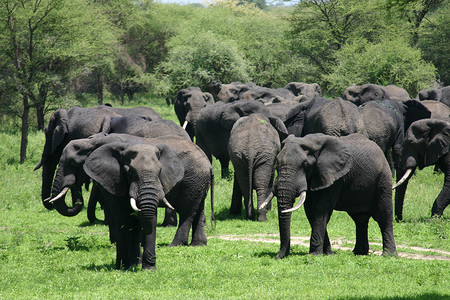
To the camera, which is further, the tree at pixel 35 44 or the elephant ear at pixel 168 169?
the tree at pixel 35 44

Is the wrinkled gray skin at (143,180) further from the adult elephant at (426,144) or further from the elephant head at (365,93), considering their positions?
the elephant head at (365,93)

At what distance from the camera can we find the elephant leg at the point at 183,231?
1223cm

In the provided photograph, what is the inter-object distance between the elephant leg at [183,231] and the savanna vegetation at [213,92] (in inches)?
14.6

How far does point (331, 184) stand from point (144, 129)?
553 centimetres

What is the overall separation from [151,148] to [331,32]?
39.9 meters

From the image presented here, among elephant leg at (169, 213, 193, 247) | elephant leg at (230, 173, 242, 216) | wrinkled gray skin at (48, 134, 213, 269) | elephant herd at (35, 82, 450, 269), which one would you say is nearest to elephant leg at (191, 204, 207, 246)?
elephant herd at (35, 82, 450, 269)

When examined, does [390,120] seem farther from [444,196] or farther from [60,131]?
[60,131]

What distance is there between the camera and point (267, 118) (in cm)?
1772

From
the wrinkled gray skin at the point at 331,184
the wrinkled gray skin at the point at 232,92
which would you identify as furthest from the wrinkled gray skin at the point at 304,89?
the wrinkled gray skin at the point at 331,184

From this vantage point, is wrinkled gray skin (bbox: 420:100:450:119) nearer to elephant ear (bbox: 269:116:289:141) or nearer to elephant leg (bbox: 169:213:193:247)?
elephant ear (bbox: 269:116:289:141)

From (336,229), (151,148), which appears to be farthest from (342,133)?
(151,148)

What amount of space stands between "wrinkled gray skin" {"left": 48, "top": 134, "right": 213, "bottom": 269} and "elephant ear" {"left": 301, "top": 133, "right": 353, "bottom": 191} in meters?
2.09

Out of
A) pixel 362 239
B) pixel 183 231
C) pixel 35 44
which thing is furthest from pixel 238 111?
pixel 35 44

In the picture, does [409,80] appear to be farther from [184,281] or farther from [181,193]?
[184,281]
